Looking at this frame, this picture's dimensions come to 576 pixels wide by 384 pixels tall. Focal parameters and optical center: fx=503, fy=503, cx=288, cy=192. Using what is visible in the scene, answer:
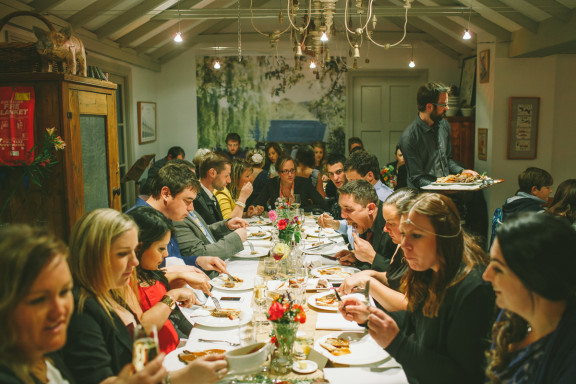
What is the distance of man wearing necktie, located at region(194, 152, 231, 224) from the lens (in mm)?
4307

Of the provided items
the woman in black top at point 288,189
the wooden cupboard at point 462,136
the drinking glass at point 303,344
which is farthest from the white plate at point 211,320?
the wooden cupboard at point 462,136

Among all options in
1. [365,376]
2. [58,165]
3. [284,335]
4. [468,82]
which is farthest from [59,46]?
[468,82]

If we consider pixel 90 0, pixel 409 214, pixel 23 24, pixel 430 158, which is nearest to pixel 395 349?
pixel 409 214

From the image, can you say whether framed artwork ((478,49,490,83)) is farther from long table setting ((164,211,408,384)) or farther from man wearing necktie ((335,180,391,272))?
long table setting ((164,211,408,384))

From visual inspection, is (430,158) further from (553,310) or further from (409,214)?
(553,310)

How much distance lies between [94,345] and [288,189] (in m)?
4.12

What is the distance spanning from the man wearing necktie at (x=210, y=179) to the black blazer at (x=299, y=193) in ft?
3.91

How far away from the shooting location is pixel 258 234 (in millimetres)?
4230

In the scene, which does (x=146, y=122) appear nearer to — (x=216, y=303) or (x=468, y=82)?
(x=468, y=82)

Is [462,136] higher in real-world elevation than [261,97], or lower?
lower

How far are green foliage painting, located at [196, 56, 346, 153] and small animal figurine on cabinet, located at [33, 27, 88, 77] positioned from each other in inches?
217

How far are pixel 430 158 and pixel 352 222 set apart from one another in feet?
5.66

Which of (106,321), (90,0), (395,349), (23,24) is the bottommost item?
(395,349)

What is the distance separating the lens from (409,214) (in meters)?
1.87
